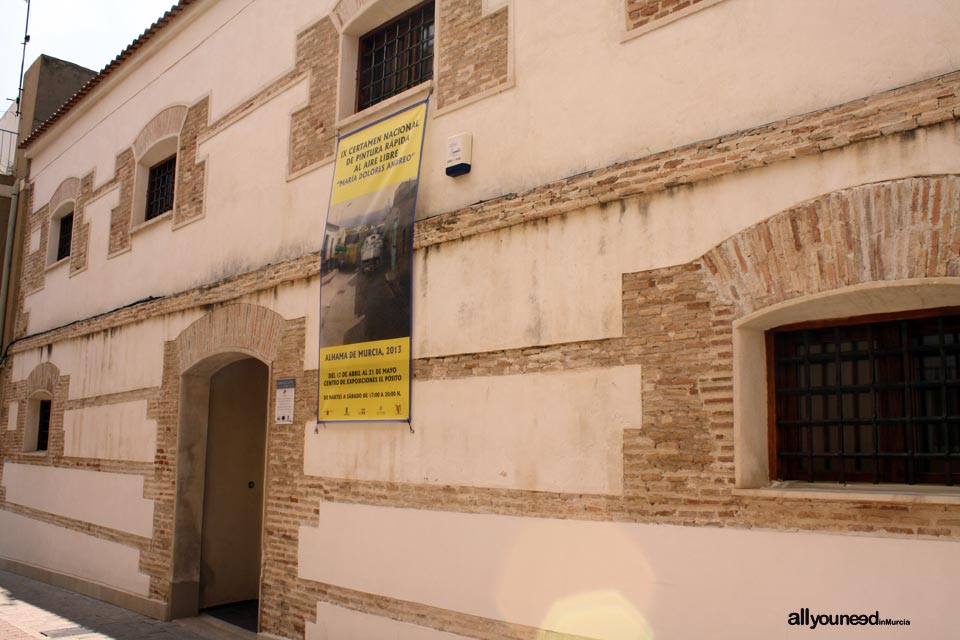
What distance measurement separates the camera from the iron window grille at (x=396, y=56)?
24.2 feet

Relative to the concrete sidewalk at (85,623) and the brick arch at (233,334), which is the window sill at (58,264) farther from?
the concrete sidewalk at (85,623)

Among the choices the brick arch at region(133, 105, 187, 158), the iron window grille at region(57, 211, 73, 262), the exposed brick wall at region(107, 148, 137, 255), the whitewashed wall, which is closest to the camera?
the whitewashed wall

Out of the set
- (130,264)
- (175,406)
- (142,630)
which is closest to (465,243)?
(175,406)

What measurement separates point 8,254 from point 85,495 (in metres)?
7.10

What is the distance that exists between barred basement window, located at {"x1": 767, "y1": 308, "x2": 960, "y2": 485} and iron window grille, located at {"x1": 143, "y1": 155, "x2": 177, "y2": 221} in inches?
362

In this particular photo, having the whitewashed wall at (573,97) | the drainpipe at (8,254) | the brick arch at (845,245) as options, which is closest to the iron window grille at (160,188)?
the whitewashed wall at (573,97)

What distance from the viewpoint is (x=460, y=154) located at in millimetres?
6383

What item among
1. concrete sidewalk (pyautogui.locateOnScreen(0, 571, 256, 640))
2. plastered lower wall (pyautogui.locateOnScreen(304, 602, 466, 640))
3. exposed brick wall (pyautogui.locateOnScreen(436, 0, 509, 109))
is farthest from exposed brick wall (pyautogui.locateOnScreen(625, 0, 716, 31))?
concrete sidewalk (pyautogui.locateOnScreen(0, 571, 256, 640))

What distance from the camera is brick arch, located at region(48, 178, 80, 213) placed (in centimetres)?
1353

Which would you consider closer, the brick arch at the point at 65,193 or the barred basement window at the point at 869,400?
the barred basement window at the point at 869,400

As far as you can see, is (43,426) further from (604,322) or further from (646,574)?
(646,574)

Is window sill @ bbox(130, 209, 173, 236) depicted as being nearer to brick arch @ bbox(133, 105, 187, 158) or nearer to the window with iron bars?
brick arch @ bbox(133, 105, 187, 158)

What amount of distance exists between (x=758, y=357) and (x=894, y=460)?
875 mm

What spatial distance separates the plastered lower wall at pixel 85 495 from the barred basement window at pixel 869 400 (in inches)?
314
